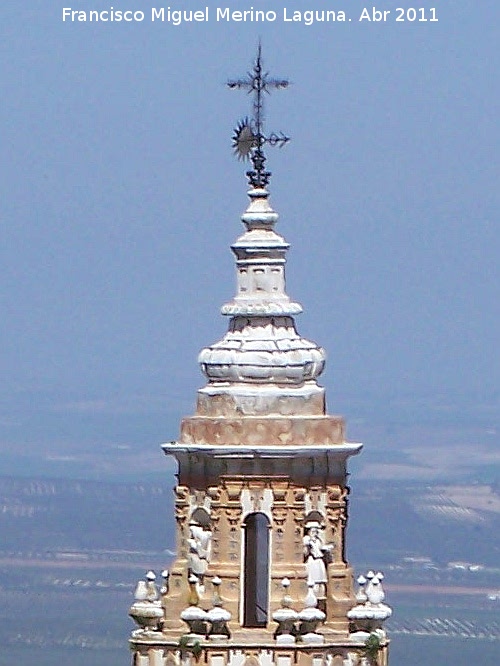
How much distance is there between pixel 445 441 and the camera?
6166 inches

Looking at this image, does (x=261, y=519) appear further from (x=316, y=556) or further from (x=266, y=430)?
(x=266, y=430)

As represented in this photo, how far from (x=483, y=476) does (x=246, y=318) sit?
104 meters

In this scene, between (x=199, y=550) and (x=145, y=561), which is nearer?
(x=199, y=550)

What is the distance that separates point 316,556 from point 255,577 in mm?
770

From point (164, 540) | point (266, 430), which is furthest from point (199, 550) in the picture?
point (164, 540)

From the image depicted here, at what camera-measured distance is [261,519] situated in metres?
42.1

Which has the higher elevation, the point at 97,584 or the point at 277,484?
the point at 97,584

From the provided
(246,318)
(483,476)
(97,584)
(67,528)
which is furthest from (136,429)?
(246,318)

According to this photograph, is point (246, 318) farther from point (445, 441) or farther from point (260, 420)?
A: point (445, 441)

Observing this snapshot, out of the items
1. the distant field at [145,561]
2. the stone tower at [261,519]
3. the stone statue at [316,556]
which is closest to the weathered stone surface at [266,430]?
the stone tower at [261,519]

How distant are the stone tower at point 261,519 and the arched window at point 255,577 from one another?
10 mm

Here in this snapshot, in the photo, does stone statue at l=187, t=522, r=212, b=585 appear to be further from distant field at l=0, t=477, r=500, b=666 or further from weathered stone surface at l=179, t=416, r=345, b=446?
distant field at l=0, t=477, r=500, b=666

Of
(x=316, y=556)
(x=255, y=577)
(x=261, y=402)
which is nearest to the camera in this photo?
(x=316, y=556)

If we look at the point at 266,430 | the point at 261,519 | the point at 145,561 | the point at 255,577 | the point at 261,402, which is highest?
the point at 145,561
